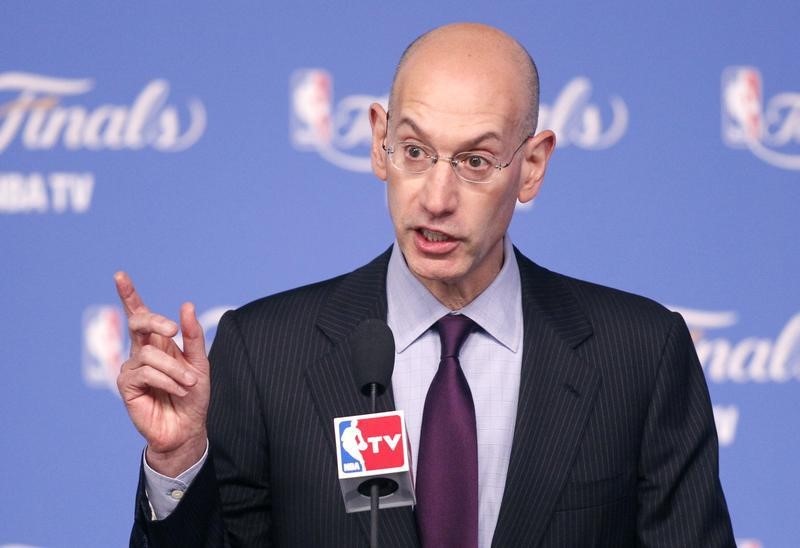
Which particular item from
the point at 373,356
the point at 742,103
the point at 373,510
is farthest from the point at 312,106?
the point at 373,510

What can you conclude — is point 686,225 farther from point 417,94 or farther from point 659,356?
point 417,94

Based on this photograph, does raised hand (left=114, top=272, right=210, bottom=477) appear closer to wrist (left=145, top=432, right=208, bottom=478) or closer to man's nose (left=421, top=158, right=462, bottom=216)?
wrist (left=145, top=432, right=208, bottom=478)

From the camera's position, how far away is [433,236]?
1.96m

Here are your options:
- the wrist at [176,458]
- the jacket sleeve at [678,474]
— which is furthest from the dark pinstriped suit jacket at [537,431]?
the wrist at [176,458]

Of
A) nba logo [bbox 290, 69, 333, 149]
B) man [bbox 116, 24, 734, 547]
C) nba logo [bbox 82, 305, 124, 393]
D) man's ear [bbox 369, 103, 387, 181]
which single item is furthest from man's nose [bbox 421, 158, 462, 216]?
nba logo [bbox 82, 305, 124, 393]

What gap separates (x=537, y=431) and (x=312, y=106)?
1473 millimetres

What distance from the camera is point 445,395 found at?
197cm

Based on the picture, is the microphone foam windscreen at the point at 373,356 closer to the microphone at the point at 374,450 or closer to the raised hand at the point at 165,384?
the microphone at the point at 374,450

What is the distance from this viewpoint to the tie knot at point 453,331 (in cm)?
203

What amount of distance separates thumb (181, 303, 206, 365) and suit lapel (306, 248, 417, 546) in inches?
12.3

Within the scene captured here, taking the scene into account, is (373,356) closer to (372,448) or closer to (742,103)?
(372,448)

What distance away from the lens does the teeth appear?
6.40ft

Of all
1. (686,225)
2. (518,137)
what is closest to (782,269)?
(686,225)

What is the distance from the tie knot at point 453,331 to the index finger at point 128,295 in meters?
0.53
